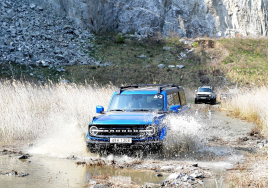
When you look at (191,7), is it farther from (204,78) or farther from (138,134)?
(138,134)

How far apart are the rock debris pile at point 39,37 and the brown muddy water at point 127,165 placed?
36.0 m

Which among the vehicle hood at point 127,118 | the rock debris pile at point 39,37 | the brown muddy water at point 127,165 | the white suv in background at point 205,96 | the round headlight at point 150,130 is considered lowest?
the white suv in background at point 205,96

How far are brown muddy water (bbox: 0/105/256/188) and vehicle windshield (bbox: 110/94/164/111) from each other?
25.7 inches

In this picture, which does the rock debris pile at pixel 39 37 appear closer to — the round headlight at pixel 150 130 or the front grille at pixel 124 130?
the front grille at pixel 124 130

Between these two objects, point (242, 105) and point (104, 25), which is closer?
point (242, 105)

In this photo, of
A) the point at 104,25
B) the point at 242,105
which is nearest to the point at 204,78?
the point at 104,25

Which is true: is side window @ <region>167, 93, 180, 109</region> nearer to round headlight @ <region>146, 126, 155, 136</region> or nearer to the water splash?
the water splash

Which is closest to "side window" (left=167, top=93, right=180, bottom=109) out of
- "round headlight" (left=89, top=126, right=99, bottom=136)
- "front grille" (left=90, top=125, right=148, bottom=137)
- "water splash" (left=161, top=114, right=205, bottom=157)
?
"water splash" (left=161, top=114, right=205, bottom=157)

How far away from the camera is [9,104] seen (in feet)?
42.0

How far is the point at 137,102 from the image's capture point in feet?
29.7

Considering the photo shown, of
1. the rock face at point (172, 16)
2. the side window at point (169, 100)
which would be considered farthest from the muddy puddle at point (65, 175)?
the rock face at point (172, 16)

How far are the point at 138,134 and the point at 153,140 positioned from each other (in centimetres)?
36

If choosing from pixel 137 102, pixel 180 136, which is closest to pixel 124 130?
pixel 137 102

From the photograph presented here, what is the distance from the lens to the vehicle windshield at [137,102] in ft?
29.0
